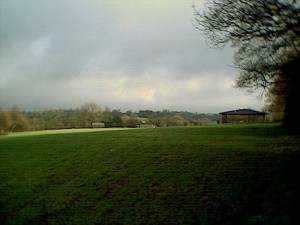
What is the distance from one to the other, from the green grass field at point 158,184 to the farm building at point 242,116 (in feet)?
48.6

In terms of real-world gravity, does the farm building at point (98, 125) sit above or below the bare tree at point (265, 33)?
below

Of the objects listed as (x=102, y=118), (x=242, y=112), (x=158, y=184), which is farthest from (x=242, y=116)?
(x=158, y=184)

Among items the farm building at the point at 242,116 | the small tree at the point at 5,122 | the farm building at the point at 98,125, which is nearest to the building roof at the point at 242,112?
the farm building at the point at 242,116

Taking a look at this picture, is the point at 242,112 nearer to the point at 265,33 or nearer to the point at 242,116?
the point at 242,116

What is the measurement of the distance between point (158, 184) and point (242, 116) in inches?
1004

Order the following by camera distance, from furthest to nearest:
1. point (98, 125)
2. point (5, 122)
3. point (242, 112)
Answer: point (98, 125) → point (242, 112) → point (5, 122)

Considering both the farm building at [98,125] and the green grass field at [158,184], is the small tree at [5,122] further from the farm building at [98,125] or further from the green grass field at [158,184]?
the farm building at [98,125]

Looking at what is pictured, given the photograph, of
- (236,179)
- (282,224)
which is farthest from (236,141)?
(282,224)

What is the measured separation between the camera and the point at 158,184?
11586mm

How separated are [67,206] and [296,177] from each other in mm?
9562

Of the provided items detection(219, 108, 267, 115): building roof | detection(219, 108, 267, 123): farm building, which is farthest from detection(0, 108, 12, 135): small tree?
detection(219, 108, 267, 115): building roof

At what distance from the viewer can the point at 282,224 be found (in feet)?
25.6

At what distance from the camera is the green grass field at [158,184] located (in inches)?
357

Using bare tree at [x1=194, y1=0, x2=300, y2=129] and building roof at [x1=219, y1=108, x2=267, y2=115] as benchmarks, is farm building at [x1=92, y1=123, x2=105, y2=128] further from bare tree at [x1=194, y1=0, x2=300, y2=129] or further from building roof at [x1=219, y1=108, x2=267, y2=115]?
bare tree at [x1=194, y1=0, x2=300, y2=129]
